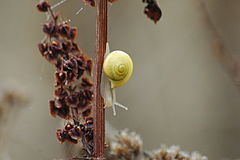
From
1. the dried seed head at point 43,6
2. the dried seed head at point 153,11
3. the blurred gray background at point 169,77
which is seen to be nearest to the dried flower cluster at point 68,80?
the dried seed head at point 43,6

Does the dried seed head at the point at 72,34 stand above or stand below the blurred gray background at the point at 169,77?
below

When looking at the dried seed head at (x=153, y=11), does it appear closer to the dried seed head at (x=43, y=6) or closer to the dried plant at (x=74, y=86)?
the dried plant at (x=74, y=86)

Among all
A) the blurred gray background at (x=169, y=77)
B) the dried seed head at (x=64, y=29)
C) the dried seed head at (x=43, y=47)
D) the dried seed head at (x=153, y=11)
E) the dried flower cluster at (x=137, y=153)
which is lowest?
the dried flower cluster at (x=137, y=153)

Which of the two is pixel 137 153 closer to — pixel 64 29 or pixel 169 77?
pixel 64 29

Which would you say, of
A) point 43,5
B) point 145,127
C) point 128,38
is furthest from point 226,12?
point 43,5

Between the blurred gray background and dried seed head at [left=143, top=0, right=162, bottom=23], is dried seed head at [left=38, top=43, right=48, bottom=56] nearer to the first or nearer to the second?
dried seed head at [left=143, top=0, right=162, bottom=23]

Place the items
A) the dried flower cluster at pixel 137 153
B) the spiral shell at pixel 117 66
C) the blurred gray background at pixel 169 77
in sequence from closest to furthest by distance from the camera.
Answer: the spiral shell at pixel 117 66 → the dried flower cluster at pixel 137 153 → the blurred gray background at pixel 169 77

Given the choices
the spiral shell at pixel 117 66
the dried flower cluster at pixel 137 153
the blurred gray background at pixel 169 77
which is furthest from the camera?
the blurred gray background at pixel 169 77
